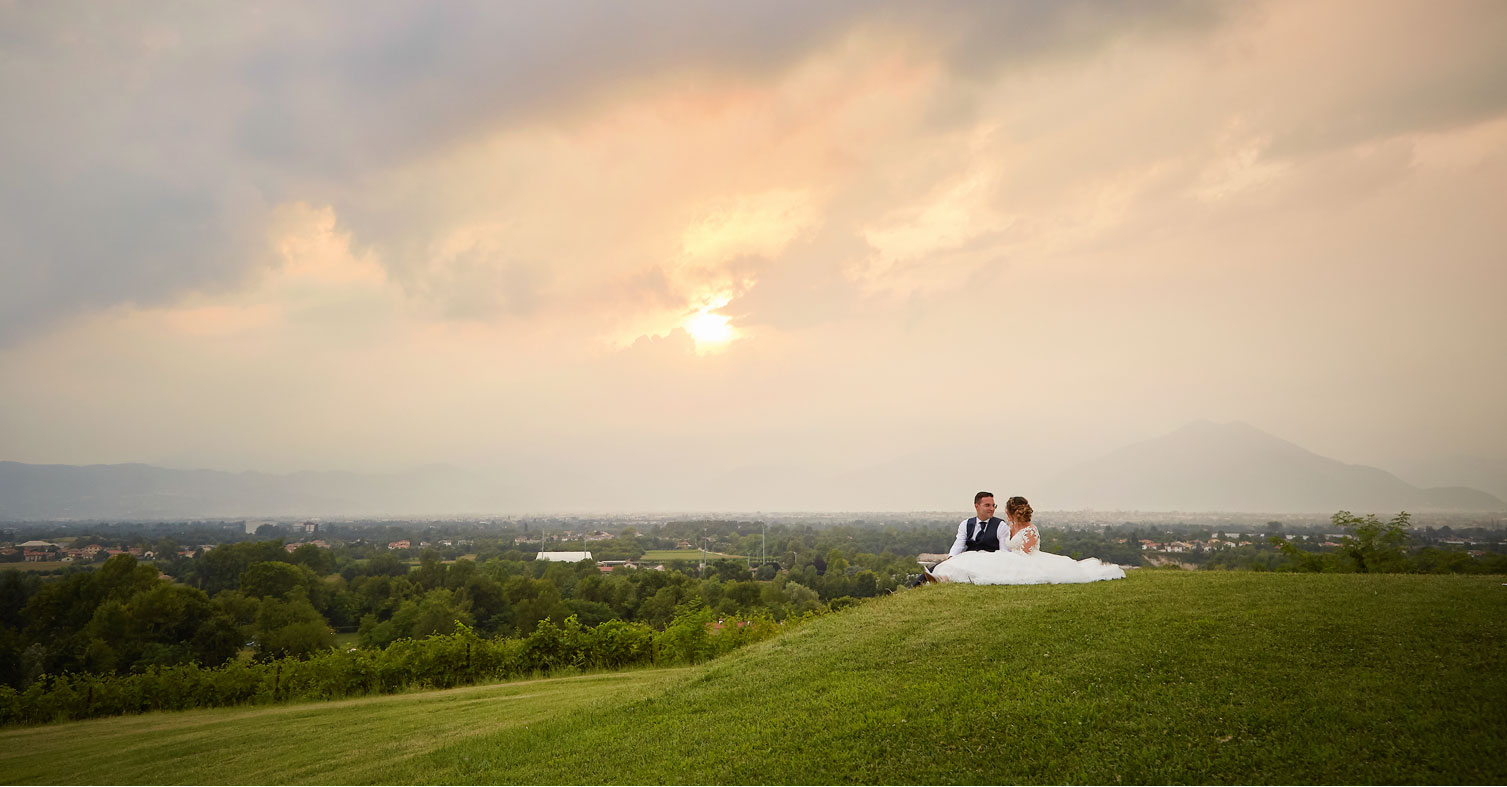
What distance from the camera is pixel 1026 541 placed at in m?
15.5

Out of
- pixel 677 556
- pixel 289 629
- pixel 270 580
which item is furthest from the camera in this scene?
pixel 677 556

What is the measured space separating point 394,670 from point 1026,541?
766 inches

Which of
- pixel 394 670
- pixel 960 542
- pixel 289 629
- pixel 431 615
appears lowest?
pixel 431 615

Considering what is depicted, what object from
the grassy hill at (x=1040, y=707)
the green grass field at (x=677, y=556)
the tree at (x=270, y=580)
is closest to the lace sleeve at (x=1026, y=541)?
the grassy hill at (x=1040, y=707)

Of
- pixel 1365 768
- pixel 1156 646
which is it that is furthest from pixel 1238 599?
pixel 1365 768

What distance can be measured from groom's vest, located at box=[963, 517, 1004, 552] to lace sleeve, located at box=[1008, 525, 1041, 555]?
58cm

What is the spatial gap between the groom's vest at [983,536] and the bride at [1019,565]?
0.26m

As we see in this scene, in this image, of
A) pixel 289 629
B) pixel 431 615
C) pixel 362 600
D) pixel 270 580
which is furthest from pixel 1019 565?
pixel 270 580

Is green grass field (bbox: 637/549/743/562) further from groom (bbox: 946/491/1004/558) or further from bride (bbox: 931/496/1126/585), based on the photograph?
bride (bbox: 931/496/1126/585)

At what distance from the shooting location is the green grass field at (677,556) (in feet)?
374

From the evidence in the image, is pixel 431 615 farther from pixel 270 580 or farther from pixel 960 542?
pixel 960 542

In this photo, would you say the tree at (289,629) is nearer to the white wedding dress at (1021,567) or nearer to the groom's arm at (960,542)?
the groom's arm at (960,542)

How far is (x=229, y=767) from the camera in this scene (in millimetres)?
11938

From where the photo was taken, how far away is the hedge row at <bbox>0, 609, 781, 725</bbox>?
20625 mm
